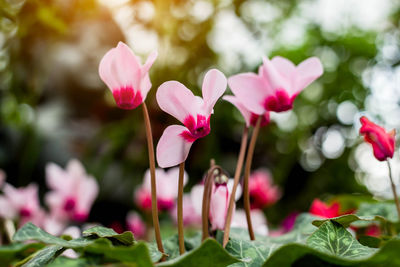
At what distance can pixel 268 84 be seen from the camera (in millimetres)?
689

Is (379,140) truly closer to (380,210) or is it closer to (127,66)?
(380,210)

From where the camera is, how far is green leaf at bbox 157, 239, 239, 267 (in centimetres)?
49

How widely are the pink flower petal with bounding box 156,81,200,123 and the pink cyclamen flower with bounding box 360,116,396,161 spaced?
342 mm

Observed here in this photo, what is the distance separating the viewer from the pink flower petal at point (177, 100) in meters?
0.60

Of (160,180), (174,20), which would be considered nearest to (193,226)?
(160,180)

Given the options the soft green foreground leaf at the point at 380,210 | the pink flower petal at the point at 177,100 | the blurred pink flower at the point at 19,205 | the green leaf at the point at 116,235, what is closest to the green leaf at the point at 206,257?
the green leaf at the point at 116,235

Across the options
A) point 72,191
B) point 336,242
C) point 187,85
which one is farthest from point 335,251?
point 187,85

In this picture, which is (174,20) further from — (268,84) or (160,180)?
Answer: (268,84)

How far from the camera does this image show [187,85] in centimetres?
283

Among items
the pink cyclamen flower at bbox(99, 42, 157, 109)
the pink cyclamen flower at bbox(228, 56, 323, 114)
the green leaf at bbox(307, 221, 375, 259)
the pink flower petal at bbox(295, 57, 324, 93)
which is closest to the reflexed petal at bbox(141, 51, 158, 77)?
the pink cyclamen flower at bbox(99, 42, 157, 109)

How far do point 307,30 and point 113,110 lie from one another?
2.27m

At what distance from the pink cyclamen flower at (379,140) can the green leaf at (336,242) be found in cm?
20

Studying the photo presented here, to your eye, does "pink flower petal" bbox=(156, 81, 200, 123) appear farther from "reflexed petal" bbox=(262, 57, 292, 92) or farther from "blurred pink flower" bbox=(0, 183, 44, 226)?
"blurred pink flower" bbox=(0, 183, 44, 226)

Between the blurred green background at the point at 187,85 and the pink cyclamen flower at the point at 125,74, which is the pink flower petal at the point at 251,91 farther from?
the blurred green background at the point at 187,85
